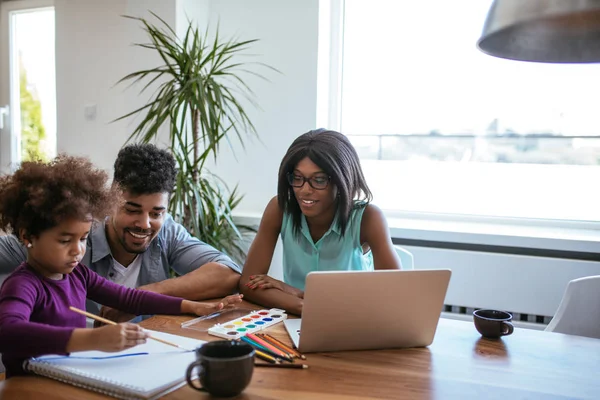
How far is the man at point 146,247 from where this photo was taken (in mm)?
1644

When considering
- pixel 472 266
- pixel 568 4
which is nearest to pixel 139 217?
pixel 568 4

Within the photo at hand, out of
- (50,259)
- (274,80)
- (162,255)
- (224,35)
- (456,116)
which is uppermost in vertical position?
(224,35)

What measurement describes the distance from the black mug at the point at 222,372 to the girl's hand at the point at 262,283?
627 mm

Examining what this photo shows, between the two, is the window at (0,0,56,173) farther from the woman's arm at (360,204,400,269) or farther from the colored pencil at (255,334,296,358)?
the colored pencil at (255,334,296,358)

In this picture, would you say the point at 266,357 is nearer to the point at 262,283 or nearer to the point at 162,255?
the point at 262,283

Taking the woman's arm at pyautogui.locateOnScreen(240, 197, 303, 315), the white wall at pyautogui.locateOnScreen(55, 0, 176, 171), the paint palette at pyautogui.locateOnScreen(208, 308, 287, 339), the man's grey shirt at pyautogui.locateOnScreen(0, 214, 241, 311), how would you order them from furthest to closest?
the white wall at pyautogui.locateOnScreen(55, 0, 176, 171), the man's grey shirt at pyautogui.locateOnScreen(0, 214, 241, 311), the woman's arm at pyautogui.locateOnScreen(240, 197, 303, 315), the paint palette at pyautogui.locateOnScreen(208, 308, 287, 339)

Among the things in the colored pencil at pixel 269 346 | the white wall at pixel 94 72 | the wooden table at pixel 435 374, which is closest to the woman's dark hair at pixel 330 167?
the wooden table at pixel 435 374

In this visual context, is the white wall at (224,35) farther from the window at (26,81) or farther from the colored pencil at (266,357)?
the colored pencil at (266,357)

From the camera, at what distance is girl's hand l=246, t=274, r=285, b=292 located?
163 centimetres

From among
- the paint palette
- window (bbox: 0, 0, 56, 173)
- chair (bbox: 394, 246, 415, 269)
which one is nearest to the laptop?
the paint palette

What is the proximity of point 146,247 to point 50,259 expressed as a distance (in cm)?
59

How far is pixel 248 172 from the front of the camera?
356 cm

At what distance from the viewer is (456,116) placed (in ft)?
10.6

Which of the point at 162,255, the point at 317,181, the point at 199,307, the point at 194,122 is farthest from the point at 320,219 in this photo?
the point at 194,122
